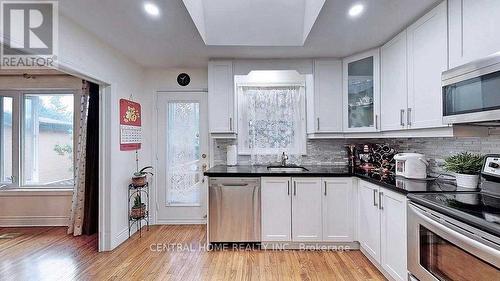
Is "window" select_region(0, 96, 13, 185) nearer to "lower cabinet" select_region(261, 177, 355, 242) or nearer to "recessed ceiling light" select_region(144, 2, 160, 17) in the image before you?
"recessed ceiling light" select_region(144, 2, 160, 17)

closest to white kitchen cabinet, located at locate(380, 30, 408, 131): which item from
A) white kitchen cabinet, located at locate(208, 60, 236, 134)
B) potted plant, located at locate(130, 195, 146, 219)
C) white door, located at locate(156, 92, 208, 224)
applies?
white kitchen cabinet, located at locate(208, 60, 236, 134)

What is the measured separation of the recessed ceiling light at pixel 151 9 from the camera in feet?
6.89

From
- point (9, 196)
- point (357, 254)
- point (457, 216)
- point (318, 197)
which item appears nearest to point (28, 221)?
point (9, 196)

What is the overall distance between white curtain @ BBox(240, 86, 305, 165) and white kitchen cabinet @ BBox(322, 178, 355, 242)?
888mm

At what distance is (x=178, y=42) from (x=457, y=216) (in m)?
2.84

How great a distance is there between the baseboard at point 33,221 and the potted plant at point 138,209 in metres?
1.43

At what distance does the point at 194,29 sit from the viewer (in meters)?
2.56

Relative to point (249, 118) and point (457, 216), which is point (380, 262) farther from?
point (249, 118)

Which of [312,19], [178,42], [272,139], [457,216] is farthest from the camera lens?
[272,139]

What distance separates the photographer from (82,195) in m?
3.61

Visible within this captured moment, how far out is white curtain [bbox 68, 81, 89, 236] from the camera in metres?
3.53

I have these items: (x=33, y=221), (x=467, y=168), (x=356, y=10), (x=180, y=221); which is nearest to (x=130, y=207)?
(x=180, y=221)

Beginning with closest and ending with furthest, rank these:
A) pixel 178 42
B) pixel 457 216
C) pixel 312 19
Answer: pixel 457 216 < pixel 312 19 < pixel 178 42

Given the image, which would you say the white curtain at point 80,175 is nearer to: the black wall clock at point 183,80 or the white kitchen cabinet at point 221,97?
the black wall clock at point 183,80
